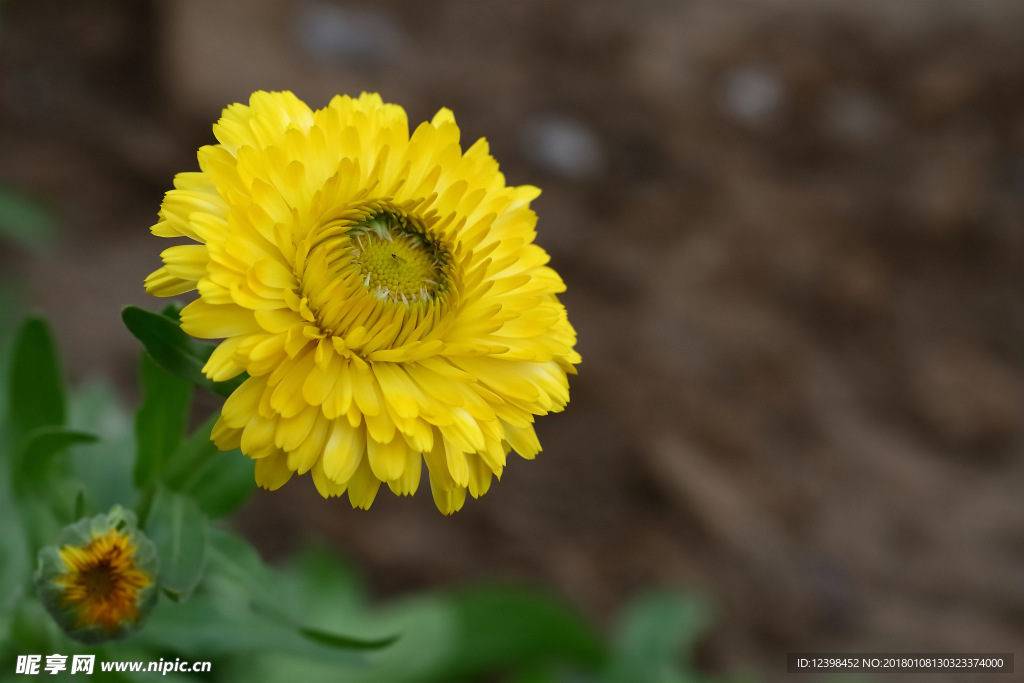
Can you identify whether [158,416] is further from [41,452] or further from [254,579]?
[254,579]

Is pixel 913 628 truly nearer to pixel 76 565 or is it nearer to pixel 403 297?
pixel 403 297

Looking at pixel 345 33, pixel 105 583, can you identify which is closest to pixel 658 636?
pixel 105 583

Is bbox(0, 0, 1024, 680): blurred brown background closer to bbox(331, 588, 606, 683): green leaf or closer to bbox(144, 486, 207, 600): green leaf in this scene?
bbox(331, 588, 606, 683): green leaf

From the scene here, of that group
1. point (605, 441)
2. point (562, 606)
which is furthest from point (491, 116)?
point (562, 606)

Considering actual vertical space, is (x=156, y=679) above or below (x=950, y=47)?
below

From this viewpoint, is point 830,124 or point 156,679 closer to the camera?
point 156,679

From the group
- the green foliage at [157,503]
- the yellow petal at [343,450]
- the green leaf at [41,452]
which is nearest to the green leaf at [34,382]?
the green foliage at [157,503]

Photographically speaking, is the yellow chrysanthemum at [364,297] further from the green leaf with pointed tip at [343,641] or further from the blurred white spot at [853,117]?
the blurred white spot at [853,117]
